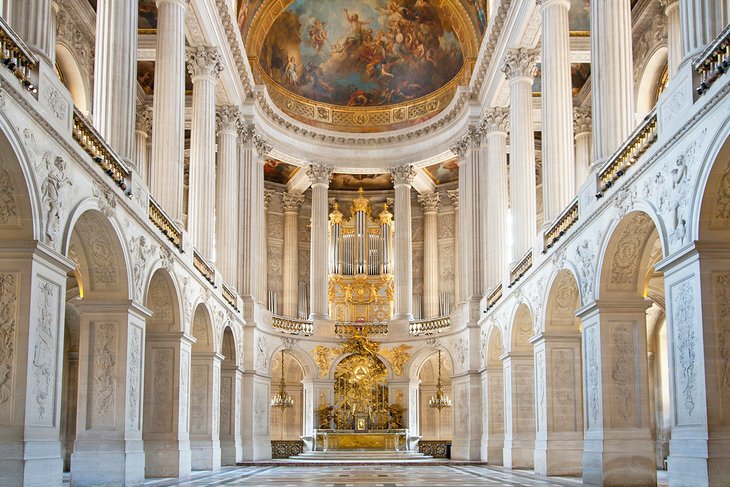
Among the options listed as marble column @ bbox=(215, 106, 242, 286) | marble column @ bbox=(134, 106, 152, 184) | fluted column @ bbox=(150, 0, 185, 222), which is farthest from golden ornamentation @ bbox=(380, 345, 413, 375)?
fluted column @ bbox=(150, 0, 185, 222)

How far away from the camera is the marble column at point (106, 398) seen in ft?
64.4

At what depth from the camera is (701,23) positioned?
1520cm

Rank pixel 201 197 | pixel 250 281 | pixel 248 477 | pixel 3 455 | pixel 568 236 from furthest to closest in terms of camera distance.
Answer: pixel 250 281 → pixel 201 197 → pixel 248 477 → pixel 568 236 → pixel 3 455

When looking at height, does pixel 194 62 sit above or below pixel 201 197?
above

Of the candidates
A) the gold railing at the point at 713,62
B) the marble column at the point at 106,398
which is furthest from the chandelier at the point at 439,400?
the gold railing at the point at 713,62

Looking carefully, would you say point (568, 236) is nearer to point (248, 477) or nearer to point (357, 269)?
point (248, 477)

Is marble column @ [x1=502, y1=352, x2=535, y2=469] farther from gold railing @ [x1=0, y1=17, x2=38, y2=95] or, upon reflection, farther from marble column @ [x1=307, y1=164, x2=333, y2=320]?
gold railing @ [x1=0, y1=17, x2=38, y2=95]

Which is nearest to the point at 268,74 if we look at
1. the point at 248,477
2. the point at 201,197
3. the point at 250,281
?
the point at 250,281

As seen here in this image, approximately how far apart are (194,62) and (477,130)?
40.4 feet

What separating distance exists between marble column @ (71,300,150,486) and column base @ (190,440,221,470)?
28.5 feet

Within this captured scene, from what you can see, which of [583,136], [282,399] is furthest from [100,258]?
[282,399]

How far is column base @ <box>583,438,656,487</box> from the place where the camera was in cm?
1973

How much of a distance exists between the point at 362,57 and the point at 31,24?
29.5 m

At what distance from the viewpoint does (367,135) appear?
44.2 metres
